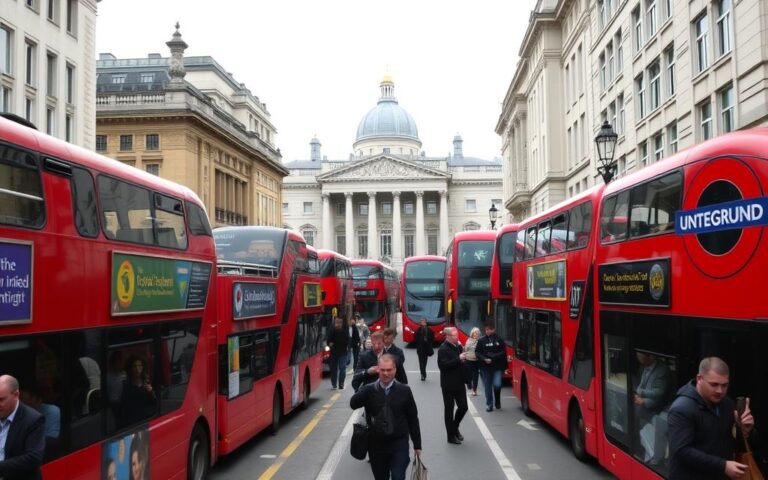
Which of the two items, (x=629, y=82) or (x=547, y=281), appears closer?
(x=547, y=281)

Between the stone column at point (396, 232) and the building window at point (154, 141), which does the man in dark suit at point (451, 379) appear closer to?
the building window at point (154, 141)

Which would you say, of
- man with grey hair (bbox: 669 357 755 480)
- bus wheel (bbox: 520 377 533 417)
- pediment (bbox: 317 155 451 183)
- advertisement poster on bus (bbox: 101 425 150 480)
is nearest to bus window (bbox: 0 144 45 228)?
advertisement poster on bus (bbox: 101 425 150 480)

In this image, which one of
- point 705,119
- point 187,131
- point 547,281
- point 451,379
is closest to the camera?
point 451,379

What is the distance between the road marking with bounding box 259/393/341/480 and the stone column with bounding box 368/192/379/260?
9221 centimetres

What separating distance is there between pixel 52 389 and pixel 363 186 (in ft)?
345

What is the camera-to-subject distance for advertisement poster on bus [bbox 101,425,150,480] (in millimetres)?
6691

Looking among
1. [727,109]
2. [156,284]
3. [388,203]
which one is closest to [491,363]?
[156,284]

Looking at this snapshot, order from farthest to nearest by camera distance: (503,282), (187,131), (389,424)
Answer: (187,131), (503,282), (389,424)

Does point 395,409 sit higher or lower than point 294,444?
higher

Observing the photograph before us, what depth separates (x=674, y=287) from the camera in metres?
6.97

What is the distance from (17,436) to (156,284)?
3.17 m

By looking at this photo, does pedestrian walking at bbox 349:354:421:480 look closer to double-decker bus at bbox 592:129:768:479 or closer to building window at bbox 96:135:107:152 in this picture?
double-decker bus at bbox 592:129:768:479

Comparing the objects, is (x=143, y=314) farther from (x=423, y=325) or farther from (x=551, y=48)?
(x=551, y=48)

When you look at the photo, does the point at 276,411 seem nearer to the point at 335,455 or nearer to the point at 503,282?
the point at 335,455
